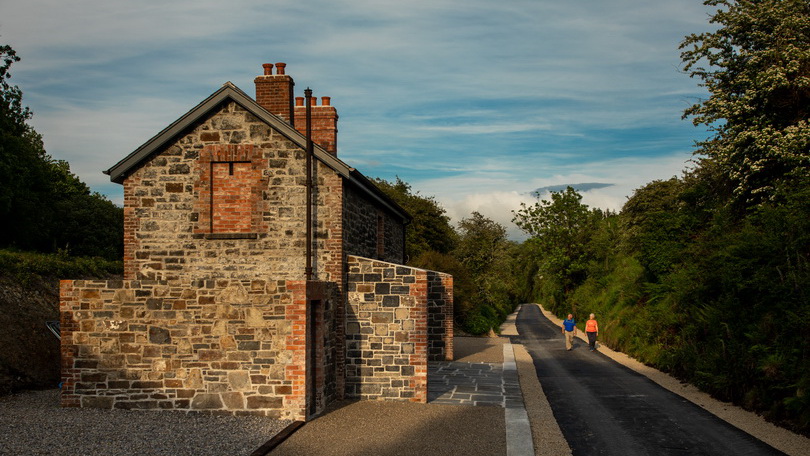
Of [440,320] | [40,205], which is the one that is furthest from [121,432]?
[40,205]

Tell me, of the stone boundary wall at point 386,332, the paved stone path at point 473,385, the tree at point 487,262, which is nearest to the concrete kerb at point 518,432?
the paved stone path at point 473,385

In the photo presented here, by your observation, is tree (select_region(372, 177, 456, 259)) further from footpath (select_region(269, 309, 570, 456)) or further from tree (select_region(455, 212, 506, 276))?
footpath (select_region(269, 309, 570, 456))

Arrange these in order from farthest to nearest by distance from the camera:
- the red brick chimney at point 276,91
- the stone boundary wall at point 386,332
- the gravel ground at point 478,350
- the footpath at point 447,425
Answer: the gravel ground at point 478,350 < the red brick chimney at point 276,91 < the stone boundary wall at point 386,332 < the footpath at point 447,425

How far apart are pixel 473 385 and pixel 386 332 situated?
11.6 ft

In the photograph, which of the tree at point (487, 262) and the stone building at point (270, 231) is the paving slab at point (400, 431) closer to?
the stone building at point (270, 231)

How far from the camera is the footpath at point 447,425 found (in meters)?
9.65

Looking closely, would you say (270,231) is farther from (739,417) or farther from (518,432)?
(739,417)

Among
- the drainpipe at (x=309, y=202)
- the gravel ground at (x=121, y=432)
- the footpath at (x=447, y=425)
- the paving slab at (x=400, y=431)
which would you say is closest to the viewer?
the gravel ground at (x=121, y=432)

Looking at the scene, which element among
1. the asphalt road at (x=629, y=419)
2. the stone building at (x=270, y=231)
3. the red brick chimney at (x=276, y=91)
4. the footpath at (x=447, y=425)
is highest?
the red brick chimney at (x=276, y=91)

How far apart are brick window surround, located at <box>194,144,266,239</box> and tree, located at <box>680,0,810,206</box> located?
12.5 m

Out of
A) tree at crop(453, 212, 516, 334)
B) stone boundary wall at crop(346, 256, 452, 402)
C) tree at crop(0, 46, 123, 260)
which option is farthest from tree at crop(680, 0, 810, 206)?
tree at crop(0, 46, 123, 260)

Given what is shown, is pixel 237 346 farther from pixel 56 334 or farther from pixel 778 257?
pixel 778 257

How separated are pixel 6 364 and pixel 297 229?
22.2 feet

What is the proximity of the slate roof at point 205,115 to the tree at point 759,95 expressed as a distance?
1088cm
